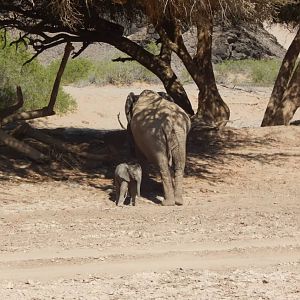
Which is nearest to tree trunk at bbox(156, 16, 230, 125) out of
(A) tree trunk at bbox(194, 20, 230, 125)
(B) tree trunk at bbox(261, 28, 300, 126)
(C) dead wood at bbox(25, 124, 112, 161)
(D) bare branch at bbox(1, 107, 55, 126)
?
(A) tree trunk at bbox(194, 20, 230, 125)

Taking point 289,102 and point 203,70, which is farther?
point 289,102

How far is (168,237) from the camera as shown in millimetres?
8086

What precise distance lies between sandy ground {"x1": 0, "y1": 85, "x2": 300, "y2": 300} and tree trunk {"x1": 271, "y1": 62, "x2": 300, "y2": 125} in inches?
103

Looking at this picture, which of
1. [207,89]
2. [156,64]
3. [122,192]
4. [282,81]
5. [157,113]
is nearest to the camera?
[122,192]

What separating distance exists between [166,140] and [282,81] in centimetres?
685

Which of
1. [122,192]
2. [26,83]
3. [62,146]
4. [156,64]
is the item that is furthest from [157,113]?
[26,83]

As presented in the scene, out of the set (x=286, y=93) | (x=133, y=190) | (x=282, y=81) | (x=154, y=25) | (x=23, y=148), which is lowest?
(x=23, y=148)

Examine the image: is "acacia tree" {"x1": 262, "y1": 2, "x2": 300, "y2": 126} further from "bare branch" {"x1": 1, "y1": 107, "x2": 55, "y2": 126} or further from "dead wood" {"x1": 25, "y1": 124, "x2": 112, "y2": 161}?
"bare branch" {"x1": 1, "y1": 107, "x2": 55, "y2": 126}

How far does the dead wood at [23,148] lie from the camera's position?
41.7 ft

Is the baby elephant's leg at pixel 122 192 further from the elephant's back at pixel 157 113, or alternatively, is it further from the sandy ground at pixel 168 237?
the elephant's back at pixel 157 113

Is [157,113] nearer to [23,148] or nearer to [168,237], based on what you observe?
[23,148]

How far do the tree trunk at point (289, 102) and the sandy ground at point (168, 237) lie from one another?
8.57 ft

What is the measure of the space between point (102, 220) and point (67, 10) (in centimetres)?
340

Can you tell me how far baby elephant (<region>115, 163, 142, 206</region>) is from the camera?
10.6 metres
